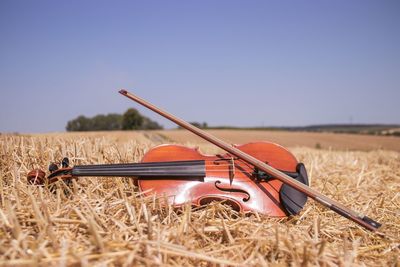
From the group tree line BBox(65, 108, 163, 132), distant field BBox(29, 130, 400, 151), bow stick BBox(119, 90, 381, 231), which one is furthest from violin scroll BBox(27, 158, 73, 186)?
tree line BBox(65, 108, 163, 132)

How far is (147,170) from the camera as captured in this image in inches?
99.8

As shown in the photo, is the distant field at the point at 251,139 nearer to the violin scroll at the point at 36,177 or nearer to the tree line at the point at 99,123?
the violin scroll at the point at 36,177

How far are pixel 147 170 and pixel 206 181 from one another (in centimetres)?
49

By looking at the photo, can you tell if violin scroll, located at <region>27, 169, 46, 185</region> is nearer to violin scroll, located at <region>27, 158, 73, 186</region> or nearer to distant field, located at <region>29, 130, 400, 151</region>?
violin scroll, located at <region>27, 158, 73, 186</region>

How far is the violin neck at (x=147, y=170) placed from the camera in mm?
2500

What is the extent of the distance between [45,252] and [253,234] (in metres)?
1.18

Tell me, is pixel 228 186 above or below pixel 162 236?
above

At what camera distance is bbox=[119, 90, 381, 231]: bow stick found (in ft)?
6.97

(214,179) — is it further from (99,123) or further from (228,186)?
(99,123)

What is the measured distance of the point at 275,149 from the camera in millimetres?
2844

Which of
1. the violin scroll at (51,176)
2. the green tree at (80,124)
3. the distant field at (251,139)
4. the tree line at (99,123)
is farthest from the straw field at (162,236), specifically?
the green tree at (80,124)

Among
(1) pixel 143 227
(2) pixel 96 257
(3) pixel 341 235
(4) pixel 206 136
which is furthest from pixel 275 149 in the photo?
(2) pixel 96 257

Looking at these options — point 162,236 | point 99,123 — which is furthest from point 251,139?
point 99,123

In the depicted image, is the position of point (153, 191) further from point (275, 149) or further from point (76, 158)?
point (76, 158)
